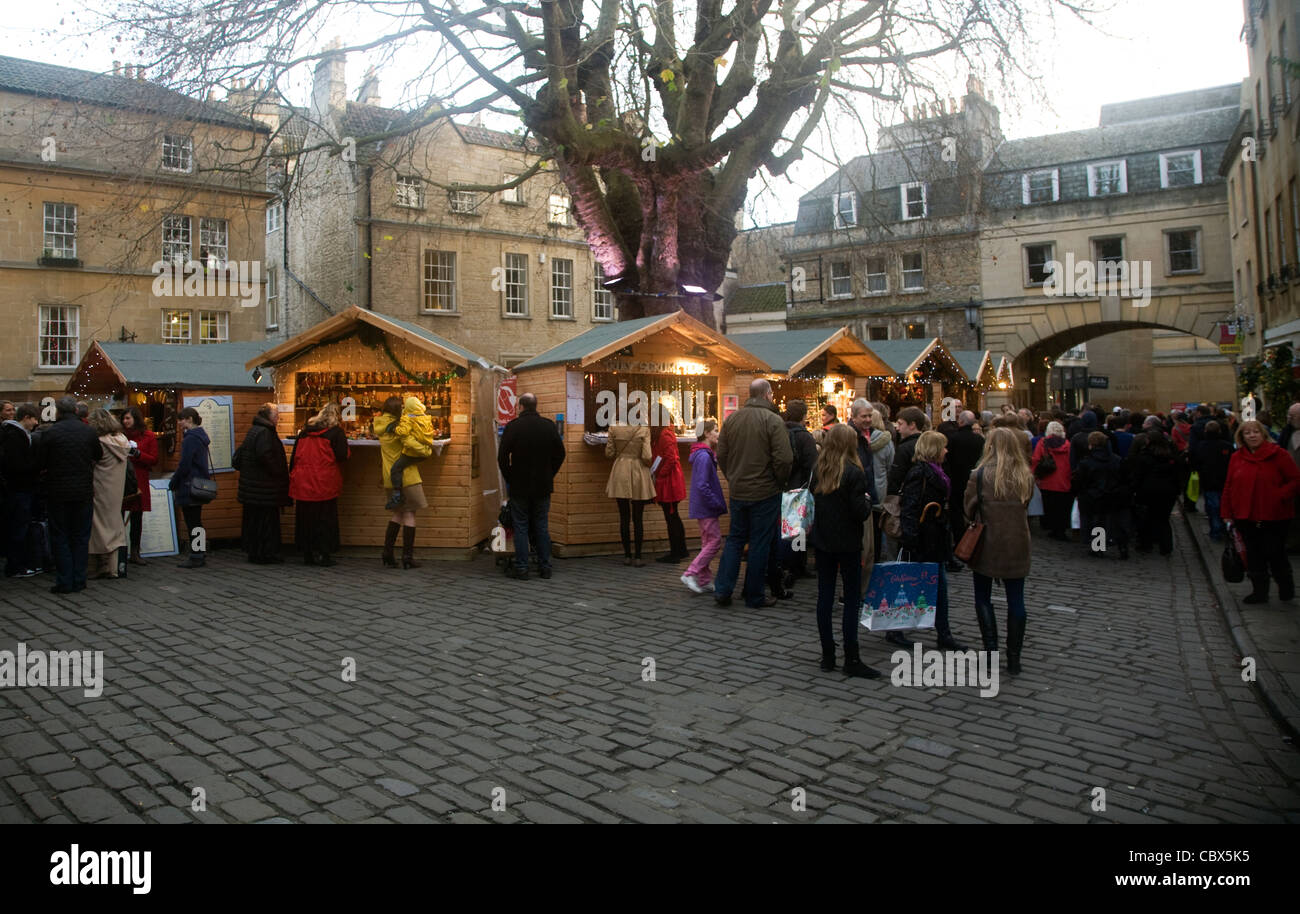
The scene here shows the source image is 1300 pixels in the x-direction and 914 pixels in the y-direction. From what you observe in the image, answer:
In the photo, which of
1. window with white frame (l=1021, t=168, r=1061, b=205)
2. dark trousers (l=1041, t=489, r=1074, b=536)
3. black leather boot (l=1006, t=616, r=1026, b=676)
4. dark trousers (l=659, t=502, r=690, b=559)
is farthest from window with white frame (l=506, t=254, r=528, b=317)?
black leather boot (l=1006, t=616, r=1026, b=676)

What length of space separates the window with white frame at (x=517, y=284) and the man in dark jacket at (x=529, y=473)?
2404cm

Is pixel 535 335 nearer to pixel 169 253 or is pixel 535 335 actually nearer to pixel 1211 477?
pixel 169 253

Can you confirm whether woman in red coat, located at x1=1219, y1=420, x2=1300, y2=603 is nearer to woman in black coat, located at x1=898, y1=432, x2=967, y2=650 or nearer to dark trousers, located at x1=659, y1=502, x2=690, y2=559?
woman in black coat, located at x1=898, y1=432, x2=967, y2=650

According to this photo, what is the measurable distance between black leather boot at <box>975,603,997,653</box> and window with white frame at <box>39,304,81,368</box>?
1140 inches

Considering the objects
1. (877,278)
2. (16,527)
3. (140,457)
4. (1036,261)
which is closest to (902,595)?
(140,457)

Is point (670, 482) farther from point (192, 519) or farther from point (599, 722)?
point (599, 722)

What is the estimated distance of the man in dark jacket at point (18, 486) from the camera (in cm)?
971

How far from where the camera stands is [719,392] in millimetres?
13461

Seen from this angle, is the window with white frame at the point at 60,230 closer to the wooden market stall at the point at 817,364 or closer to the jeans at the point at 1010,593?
the wooden market stall at the point at 817,364

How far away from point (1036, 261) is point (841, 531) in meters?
36.5

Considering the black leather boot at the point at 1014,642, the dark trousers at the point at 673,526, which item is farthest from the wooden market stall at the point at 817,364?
the black leather boot at the point at 1014,642

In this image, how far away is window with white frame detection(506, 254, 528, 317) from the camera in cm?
3378

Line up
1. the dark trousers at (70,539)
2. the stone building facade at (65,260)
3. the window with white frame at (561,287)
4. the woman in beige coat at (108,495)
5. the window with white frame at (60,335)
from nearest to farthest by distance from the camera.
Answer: the dark trousers at (70,539) < the woman in beige coat at (108,495) < the stone building facade at (65,260) < the window with white frame at (60,335) < the window with white frame at (561,287)
